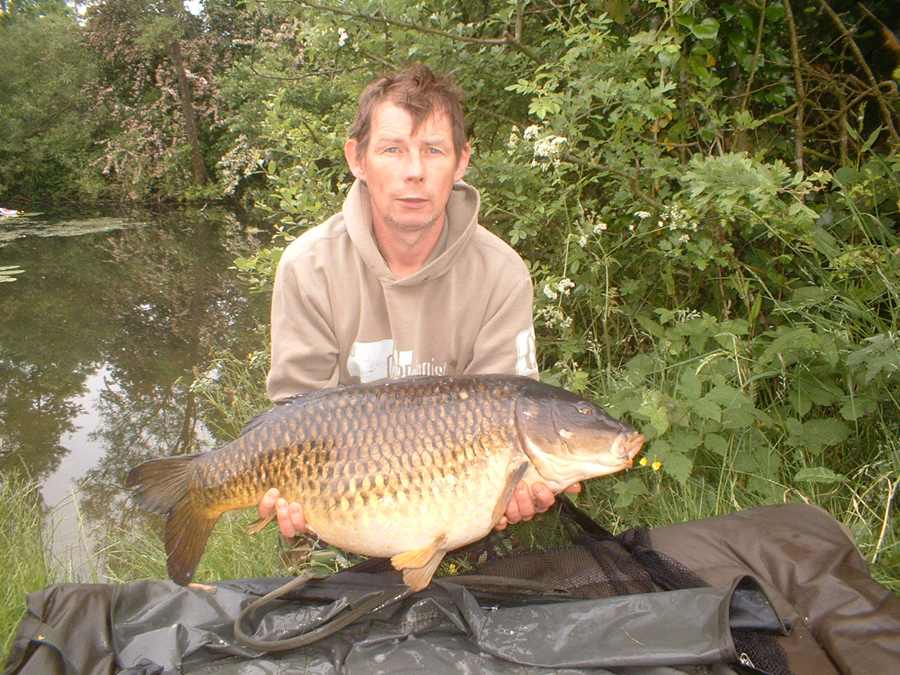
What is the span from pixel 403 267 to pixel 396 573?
0.74 m

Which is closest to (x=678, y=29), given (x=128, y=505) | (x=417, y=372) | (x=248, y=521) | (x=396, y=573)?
(x=417, y=372)

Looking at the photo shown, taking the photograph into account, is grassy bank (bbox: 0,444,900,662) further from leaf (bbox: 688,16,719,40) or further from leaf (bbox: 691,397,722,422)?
leaf (bbox: 688,16,719,40)

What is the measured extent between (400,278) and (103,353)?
390 cm

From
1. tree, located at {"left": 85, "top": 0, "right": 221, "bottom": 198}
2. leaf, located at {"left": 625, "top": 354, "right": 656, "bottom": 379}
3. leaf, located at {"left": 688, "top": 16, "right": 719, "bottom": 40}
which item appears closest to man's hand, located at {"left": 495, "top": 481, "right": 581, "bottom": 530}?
leaf, located at {"left": 625, "top": 354, "right": 656, "bottom": 379}

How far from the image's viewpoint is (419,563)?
136 centimetres

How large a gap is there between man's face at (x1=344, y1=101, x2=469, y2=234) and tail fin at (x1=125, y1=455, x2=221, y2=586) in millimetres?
719

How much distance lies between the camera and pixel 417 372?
5.70 feet

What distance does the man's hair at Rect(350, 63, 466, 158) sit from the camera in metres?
1.63

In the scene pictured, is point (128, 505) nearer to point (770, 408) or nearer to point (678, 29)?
point (770, 408)

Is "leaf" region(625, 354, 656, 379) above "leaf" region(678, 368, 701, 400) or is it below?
below

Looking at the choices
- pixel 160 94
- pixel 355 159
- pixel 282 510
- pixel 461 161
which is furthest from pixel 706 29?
pixel 160 94

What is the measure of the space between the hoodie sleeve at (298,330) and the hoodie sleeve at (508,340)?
38cm

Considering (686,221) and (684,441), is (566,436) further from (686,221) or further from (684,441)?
(686,221)

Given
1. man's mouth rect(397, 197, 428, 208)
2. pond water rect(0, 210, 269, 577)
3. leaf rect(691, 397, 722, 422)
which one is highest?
man's mouth rect(397, 197, 428, 208)
